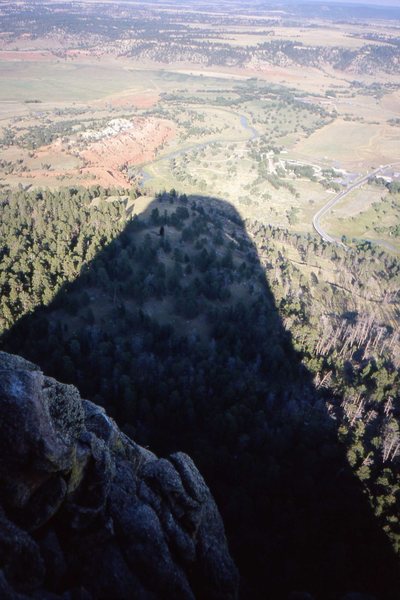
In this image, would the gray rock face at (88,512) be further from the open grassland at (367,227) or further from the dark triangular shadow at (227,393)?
the open grassland at (367,227)

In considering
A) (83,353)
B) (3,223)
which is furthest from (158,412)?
(3,223)

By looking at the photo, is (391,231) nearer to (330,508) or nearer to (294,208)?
(294,208)

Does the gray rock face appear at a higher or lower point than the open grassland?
higher

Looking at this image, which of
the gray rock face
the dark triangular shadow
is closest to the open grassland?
the dark triangular shadow

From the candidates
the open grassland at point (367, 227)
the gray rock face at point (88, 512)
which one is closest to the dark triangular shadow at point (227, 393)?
the gray rock face at point (88, 512)

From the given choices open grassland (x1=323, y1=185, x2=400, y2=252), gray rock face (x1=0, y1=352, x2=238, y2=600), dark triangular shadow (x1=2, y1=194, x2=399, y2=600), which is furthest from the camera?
open grassland (x1=323, y1=185, x2=400, y2=252)

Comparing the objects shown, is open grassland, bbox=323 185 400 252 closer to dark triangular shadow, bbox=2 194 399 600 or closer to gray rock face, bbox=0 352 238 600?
dark triangular shadow, bbox=2 194 399 600

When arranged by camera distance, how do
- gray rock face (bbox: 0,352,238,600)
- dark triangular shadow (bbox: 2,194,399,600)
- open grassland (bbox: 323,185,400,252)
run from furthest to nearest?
open grassland (bbox: 323,185,400,252) → dark triangular shadow (bbox: 2,194,399,600) → gray rock face (bbox: 0,352,238,600)
